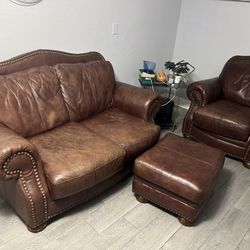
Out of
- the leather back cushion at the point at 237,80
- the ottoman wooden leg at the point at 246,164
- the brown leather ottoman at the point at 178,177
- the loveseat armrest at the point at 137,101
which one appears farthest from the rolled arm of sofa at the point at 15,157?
the leather back cushion at the point at 237,80

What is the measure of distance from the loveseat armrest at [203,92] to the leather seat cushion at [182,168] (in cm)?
81

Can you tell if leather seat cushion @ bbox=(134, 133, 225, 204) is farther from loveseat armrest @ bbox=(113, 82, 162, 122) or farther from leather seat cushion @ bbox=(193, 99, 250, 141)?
leather seat cushion @ bbox=(193, 99, 250, 141)

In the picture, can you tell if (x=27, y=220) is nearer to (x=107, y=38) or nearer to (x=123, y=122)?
(x=123, y=122)

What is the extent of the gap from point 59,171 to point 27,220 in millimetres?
358

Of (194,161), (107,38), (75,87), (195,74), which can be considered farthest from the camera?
(195,74)

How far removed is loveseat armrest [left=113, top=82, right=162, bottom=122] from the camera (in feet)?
7.09

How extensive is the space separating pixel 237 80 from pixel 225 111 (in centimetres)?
56

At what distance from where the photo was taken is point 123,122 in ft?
6.75

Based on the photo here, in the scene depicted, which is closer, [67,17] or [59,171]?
[59,171]

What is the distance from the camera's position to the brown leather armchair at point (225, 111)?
7.42 feet

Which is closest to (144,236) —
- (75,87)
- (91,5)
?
(75,87)

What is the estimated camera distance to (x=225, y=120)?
227cm

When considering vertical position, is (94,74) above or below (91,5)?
below

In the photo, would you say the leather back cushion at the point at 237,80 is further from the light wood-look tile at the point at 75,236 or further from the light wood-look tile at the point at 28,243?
the light wood-look tile at the point at 28,243
